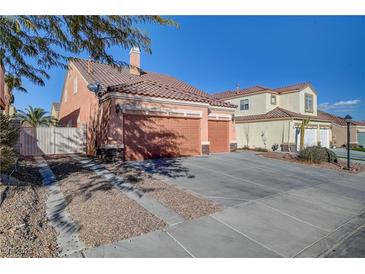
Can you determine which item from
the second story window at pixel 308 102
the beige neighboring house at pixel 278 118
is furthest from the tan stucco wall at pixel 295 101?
the second story window at pixel 308 102

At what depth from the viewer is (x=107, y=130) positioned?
10.6 metres

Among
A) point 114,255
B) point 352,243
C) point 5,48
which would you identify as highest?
point 5,48

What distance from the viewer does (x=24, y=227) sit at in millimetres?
3617

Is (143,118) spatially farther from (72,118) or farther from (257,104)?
(257,104)

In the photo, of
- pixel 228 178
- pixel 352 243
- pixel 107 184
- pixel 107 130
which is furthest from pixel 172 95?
pixel 352 243

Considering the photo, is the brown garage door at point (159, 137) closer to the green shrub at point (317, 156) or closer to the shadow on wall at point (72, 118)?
the green shrub at point (317, 156)

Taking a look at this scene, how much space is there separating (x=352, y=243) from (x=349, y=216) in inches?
59.4

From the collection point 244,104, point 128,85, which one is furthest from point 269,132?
point 128,85

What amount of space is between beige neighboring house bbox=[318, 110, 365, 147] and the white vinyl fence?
26.4 metres

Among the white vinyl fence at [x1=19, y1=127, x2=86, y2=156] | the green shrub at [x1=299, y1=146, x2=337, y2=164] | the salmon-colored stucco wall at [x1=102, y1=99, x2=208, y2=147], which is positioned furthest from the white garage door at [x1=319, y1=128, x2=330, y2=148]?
the white vinyl fence at [x1=19, y1=127, x2=86, y2=156]

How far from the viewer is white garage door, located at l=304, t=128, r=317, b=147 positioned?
21531 mm

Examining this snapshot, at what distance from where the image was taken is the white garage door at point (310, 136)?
70.6 feet

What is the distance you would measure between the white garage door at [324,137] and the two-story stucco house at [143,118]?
13.4 m
